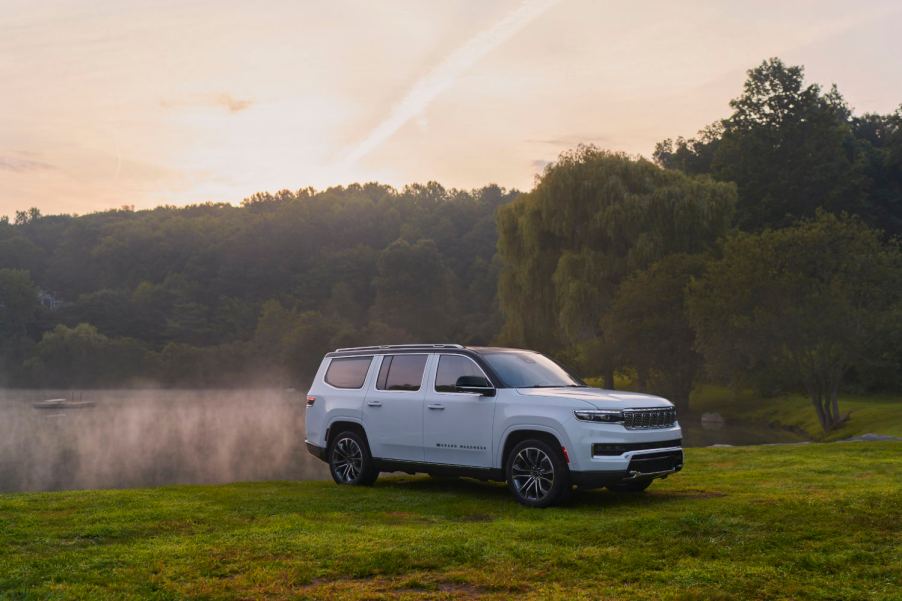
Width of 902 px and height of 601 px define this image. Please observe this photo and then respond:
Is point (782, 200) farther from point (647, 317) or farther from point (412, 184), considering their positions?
point (412, 184)

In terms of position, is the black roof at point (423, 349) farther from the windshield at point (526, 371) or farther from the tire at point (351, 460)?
the tire at point (351, 460)

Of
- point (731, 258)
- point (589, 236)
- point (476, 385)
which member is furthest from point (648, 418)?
point (589, 236)

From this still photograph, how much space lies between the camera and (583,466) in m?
11.0

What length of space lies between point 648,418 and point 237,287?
11838 cm

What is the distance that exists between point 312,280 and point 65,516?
115233 mm

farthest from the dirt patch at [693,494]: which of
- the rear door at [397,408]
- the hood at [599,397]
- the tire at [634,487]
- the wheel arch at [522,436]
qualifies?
the rear door at [397,408]

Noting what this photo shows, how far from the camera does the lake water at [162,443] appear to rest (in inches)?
1187

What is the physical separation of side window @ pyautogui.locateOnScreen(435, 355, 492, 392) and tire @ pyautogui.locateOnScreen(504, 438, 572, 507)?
1219 mm

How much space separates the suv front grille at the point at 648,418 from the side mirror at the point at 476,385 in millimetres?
1828

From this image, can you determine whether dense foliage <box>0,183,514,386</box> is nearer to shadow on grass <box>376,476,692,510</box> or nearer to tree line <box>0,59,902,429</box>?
tree line <box>0,59,902,429</box>

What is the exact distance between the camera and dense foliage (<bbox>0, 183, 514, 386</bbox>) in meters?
112

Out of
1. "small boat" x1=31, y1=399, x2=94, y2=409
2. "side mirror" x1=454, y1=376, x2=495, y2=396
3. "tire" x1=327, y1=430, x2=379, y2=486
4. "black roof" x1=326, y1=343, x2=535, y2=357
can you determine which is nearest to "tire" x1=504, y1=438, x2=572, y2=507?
"side mirror" x1=454, y1=376, x2=495, y2=396

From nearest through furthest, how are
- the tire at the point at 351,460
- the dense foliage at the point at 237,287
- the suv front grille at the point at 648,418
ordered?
the suv front grille at the point at 648,418
the tire at the point at 351,460
the dense foliage at the point at 237,287

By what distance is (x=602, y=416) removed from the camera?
11070 mm
